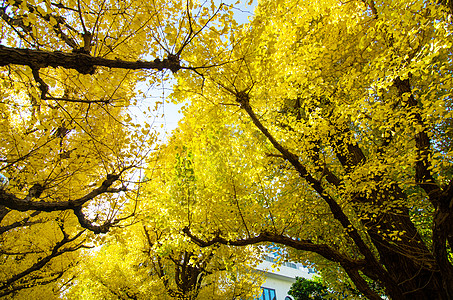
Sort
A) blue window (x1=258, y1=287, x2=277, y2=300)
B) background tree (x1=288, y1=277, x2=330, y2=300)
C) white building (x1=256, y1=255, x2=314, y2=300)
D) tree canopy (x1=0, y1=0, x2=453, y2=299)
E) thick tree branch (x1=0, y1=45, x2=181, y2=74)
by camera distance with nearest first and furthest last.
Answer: thick tree branch (x1=0, y1=45, x2=181, y2=74), tree canopy (x1=0, y1=0, x2=453, y2=299), background tree (x1=288, y1=277, x2=330, y2=300), blue window (x1=258, y1=287, x2=277, y2=300), white building (x1=256, y1=255, x2=314, y2=300)

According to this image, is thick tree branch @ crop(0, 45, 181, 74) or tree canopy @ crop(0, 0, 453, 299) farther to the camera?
tree canopy @ crop(0, 0, 453, 299)

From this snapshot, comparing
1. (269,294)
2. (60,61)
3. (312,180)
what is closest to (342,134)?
(312,180)

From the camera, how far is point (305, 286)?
1391 cm

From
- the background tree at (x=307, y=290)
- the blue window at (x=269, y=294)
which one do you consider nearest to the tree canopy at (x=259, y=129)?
the background tree at (x=307, y=290)

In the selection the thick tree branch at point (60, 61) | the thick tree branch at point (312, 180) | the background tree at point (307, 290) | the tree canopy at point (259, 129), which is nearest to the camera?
the thick tree branch at point (60, 61)

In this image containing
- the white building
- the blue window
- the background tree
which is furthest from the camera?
the white building

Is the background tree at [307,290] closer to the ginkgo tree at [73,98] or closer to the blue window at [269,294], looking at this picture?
the blue window at [269,294]

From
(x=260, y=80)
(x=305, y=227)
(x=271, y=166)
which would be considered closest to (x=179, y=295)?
(x=305, y=227)

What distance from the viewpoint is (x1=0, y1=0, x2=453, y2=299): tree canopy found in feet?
11.9

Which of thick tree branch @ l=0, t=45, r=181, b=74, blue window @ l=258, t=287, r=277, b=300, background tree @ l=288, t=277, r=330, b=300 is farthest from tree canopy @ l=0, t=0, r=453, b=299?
blue window @ l=258, t=287, r=277, b=300

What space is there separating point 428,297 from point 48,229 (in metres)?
10.7

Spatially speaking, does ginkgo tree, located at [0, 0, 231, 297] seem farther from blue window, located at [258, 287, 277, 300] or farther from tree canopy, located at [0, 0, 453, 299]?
blue window, located at [258, 287, 277, 300]

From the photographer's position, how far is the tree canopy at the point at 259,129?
3623 millimetres

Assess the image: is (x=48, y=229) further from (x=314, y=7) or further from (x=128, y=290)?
(x=314, y=7)
